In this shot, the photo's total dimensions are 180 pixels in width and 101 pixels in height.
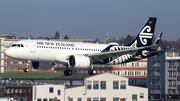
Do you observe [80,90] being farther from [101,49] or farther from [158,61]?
[158,61]

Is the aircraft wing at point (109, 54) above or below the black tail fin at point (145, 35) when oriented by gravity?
below

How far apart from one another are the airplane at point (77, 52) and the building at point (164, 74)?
3036 inches

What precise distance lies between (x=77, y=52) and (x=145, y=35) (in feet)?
54.7

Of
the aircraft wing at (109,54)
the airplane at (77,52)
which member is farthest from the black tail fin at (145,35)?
the aircraft wing at (109,54)

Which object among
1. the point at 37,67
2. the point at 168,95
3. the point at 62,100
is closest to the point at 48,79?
the point at 62,100

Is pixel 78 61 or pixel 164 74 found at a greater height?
pixel 78 61

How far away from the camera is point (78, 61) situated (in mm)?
69938

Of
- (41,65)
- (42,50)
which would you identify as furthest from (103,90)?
(42,50)

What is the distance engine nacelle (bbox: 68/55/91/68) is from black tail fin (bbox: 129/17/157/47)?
42.1 feet

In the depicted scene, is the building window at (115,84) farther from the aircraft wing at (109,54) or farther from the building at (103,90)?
the aircraft wing at (109,54)

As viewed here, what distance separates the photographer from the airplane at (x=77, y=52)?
6650 centimetres

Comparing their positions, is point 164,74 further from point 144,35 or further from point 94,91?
point 144,35

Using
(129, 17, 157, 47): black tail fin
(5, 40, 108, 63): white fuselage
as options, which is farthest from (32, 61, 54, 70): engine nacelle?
(129, 17, 157, 47): black tail fin

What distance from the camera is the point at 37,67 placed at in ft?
242
